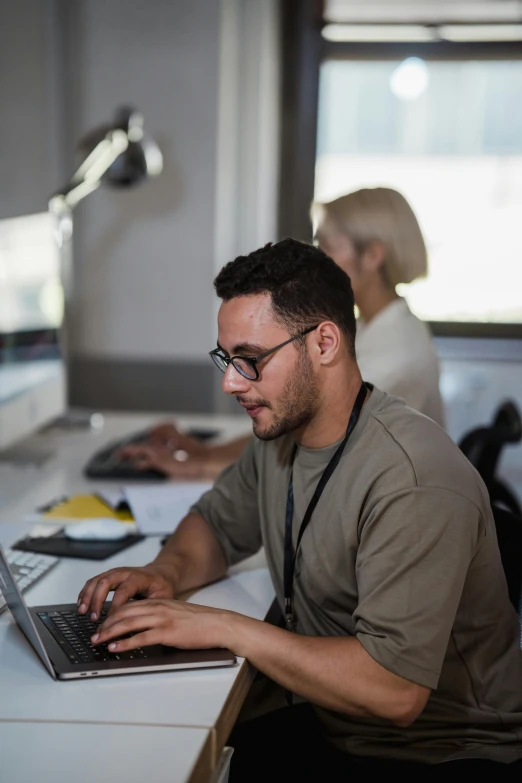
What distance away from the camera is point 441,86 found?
3410mm

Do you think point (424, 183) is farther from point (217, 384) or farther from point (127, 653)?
point (127, 653)

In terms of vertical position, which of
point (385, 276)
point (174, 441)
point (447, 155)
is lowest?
point (174, 441)

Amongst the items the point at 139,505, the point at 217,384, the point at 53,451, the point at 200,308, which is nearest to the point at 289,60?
the point at 200,308

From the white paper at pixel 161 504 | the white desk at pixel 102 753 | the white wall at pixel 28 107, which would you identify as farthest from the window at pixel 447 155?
the white desk at pixel 102 753

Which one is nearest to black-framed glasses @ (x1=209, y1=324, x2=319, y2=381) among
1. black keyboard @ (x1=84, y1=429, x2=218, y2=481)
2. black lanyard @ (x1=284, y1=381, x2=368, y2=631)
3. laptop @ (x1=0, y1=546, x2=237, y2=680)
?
black lanyard @ (x1=284, y1=381, x2=368, y2=631)

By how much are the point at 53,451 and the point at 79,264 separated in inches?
39.4

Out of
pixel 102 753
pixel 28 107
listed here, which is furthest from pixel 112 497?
pixel 28 107

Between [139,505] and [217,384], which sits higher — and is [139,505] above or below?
above

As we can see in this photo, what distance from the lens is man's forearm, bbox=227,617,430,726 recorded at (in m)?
1.04

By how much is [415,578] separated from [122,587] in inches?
16.5

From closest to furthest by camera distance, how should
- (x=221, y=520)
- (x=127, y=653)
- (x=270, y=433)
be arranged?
(x=127, y=653)
(x=270, y=433)
(x=221, y=520)

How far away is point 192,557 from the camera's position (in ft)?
4.65

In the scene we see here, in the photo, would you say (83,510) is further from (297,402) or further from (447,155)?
(447,155)

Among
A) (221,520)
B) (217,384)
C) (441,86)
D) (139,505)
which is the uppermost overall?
(441,86)
